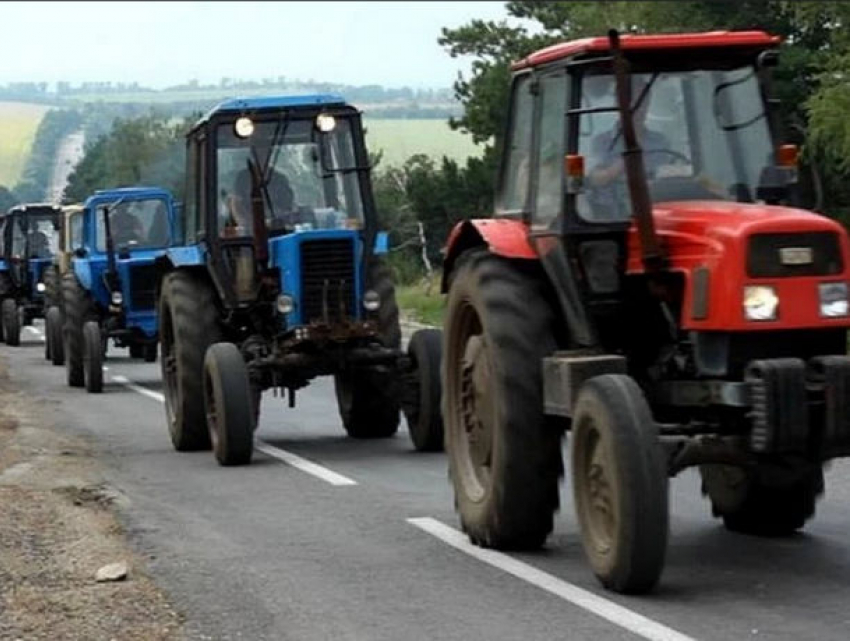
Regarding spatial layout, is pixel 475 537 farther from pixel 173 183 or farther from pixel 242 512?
pixel 173 183

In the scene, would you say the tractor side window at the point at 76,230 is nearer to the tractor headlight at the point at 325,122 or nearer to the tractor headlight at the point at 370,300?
the tractor headlight at the point at 325,122

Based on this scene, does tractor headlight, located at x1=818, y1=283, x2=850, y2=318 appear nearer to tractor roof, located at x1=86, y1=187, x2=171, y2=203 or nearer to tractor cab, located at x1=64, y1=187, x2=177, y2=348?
tractor cab, located at x1=64, y1=187, x2=177, y2=348

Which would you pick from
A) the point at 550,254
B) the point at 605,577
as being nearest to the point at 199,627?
the point at 605,577

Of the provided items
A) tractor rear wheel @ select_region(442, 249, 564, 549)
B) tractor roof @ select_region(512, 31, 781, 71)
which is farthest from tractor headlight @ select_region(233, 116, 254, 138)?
tractor roof @ select_region(512, 31, 781, 71)

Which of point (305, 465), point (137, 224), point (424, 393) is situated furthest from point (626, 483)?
point (137, 224)

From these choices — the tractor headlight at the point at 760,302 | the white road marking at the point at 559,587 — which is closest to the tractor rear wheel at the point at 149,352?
the white road marking at the point at 559,587

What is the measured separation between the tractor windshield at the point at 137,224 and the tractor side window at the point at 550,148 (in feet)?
54.8

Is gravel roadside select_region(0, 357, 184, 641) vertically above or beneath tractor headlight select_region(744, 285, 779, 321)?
beneath

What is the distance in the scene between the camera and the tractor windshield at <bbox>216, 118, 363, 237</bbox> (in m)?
17.0

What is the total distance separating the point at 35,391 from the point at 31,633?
16264 mm

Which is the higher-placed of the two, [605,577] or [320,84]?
[320,84]

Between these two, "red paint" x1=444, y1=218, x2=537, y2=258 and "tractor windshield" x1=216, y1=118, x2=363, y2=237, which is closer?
"red paint" x1=444, y1=218, x2=537, y2=258

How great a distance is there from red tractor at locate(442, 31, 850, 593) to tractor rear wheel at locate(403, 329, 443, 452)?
13.8 feet

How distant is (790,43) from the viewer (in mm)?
40188
